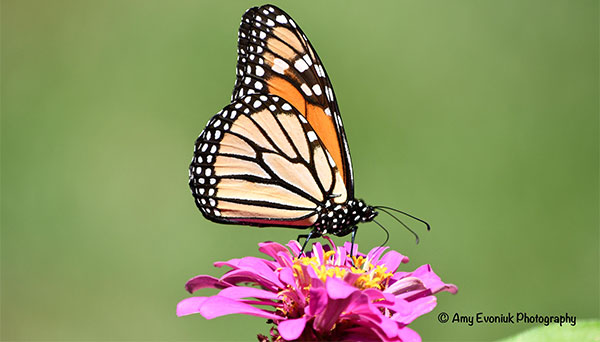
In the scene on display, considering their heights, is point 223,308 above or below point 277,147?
below

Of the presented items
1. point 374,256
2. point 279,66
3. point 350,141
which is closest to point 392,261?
point 374,256

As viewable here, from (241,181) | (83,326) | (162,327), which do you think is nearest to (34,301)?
(83,326)

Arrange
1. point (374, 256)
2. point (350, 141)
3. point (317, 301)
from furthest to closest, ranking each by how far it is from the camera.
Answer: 1. point (350, 141)
2. point (374, 256)
3. point (317, 301)

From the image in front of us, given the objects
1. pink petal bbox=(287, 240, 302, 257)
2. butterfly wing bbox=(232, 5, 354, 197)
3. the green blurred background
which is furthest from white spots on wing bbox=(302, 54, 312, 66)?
the green blurred background

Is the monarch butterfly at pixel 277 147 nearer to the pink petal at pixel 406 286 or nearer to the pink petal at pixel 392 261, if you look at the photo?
the pink petal at pixel 392 261

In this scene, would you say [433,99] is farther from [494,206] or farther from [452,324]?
[452,324]

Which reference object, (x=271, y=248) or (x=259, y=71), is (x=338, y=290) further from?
(x=259, y=71)
